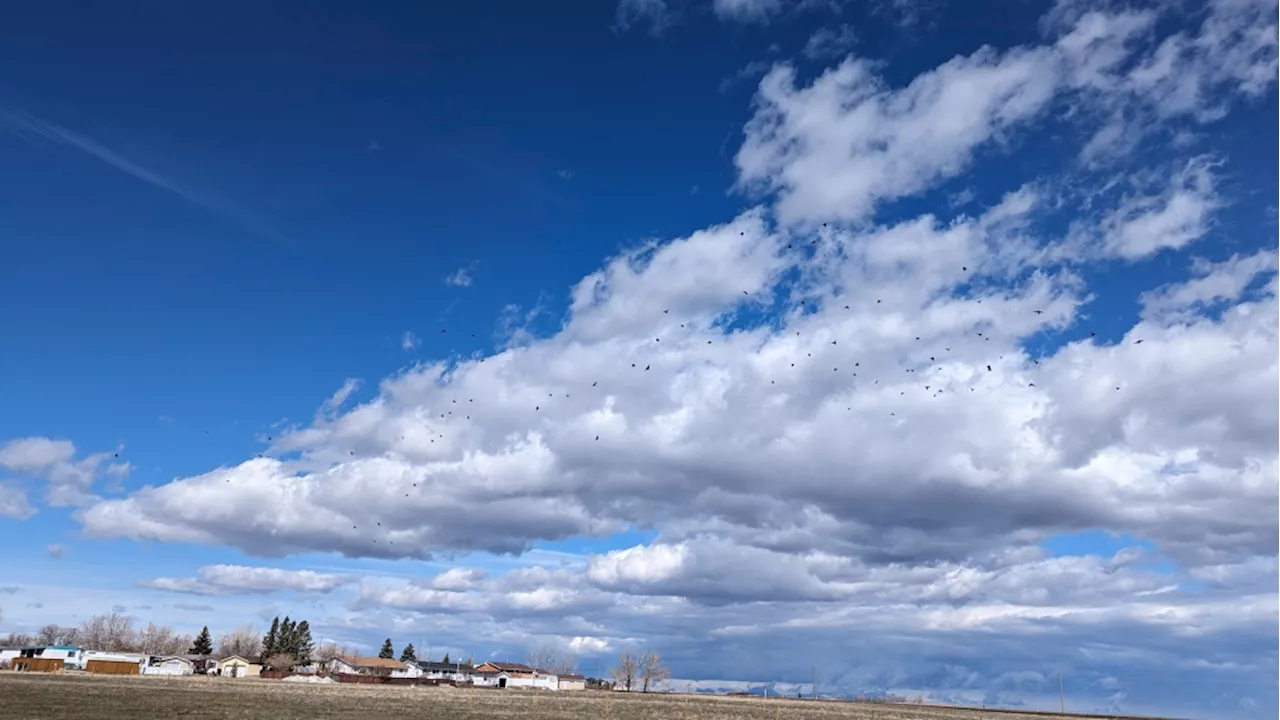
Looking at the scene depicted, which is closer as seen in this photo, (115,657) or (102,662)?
(102,662)

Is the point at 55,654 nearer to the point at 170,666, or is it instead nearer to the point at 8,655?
the point at 8,655

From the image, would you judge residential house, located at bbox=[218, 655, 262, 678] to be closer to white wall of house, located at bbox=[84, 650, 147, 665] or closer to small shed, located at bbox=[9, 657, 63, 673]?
white wall of house, located at bbox=[84, 650, 147, 665]

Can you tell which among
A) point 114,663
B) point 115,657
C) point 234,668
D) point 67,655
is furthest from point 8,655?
point 234,668

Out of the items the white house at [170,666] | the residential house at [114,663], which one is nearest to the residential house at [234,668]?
the white house at [170,666]

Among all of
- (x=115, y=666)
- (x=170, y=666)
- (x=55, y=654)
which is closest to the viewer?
(x=115, y=666)

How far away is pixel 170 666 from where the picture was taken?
16300 centimetres

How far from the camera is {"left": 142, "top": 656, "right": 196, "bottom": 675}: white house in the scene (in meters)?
156

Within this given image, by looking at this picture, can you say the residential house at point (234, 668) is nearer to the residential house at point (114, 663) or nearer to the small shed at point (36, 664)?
the residential house at point (114, 663)

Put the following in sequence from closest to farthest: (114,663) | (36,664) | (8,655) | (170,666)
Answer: (36,664)
(114,663)
(170,666)
(8,655)

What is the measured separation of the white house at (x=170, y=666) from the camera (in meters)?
156

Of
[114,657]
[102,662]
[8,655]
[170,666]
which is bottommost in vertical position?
[170,666]

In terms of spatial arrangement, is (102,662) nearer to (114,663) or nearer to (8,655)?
(114,663)

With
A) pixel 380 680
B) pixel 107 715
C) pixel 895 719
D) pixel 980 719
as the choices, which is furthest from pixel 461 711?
pixel 380 680

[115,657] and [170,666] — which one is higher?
[115,657]
